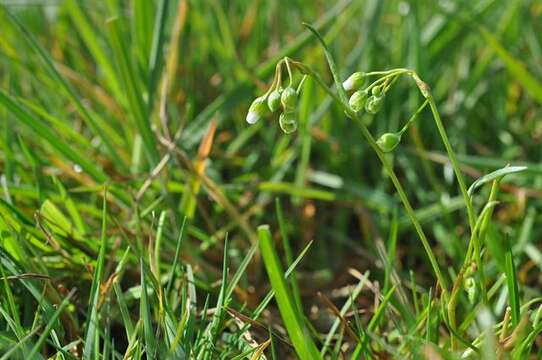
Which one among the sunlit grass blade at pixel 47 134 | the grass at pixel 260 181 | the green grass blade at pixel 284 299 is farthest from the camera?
the sunlit grass blade at pixel 47 134

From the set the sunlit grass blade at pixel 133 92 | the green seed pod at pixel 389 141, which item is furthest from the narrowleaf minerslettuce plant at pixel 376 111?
the sunlit grass blade at pixel 133 92

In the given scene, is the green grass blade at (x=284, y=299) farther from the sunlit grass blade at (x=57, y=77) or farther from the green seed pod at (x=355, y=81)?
the sunlit grass blade at (x=57, y=77)

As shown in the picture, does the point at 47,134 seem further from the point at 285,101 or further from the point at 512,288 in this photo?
the point at 512,288

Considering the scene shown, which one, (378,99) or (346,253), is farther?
(346,253)

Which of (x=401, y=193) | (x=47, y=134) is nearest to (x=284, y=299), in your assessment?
(x=401, y=193)

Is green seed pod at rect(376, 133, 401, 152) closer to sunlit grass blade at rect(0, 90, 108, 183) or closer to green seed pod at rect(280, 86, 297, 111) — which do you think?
green seed pod at rect(280, 86, 297, 111)

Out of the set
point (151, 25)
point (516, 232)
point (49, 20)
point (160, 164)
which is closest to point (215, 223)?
point (160, 164)

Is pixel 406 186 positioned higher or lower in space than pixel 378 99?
lower

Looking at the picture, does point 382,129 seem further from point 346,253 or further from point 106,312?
point 106,312
